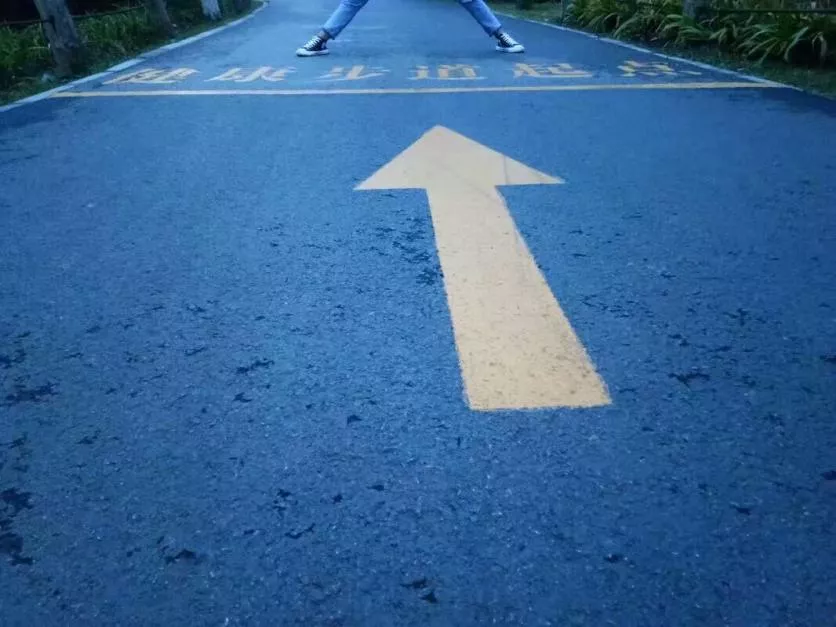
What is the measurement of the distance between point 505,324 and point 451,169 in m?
1.87

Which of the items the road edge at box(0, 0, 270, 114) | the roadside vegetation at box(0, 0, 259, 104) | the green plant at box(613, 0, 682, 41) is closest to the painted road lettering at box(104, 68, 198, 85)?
the road edge at box(0, 0, 270, 114)

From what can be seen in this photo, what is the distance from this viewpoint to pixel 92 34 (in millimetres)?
9781

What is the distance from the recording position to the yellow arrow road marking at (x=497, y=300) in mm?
1834

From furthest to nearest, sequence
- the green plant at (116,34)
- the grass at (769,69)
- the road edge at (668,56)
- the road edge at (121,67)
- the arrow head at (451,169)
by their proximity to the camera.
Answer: the green plant at (116,34) → the road edge at (668,56) → the grass at (769,69) → the road edge at (121,67) → the arrow head at (451,169)

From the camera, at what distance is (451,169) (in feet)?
12.6

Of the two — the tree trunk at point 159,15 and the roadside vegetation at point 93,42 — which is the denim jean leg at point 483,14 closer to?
the roadside vegetation at point 93,42

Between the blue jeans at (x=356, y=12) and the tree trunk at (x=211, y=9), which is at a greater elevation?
the blue jeans at (x=356, y=12)

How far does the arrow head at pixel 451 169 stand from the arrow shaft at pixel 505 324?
1.75ft

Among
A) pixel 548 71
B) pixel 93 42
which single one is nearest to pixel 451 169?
pixel 548 71

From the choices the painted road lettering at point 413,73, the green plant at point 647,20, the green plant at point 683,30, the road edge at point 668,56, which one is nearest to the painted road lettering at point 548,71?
the painted road lettering at point 413,73

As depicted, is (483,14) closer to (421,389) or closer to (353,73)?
(353,73)

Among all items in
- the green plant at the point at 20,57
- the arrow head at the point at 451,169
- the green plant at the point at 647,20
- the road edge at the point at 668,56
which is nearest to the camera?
the arrow head at the point at 451,169

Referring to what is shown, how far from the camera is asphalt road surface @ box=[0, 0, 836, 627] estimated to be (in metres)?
1.29

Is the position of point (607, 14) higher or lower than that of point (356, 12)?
lower
